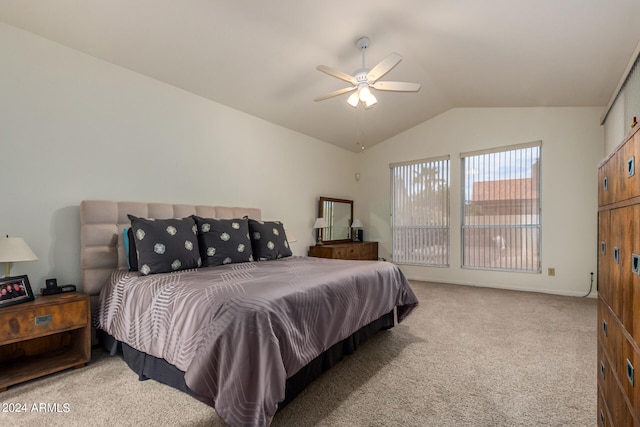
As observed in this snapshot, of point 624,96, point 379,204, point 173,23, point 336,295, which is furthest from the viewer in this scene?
point 379,204

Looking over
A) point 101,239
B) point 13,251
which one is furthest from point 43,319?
point 101,239

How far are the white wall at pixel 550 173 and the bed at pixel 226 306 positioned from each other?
9.12ft

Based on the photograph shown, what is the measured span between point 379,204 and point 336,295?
4.25 metres

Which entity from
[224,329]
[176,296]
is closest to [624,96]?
[224,329]

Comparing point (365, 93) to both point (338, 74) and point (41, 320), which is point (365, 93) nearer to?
point (338, 74)

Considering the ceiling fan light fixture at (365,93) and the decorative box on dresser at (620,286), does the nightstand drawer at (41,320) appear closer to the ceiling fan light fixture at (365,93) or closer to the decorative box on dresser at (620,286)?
the ceiling fan light fixture at (365,93)

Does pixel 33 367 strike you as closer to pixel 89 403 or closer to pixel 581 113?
pixel 89 403

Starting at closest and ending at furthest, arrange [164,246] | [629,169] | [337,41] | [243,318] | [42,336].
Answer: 1. [629,169]
2. [243,318]
3. [42,336]
4. [164,246]
5. [337,41]

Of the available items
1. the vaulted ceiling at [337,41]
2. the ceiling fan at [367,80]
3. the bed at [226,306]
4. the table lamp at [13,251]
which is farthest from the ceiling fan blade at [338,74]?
the table lamp at [13,251]

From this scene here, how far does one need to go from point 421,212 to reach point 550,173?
1975mm

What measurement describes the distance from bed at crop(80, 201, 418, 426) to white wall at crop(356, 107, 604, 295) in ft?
9.12

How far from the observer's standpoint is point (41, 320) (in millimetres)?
2066

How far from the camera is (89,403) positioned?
1.83 m

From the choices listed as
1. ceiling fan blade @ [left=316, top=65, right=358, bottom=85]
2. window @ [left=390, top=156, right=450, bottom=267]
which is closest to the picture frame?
ceiling fan blade @ [left=316, top=65, right=358, bottom=85]
